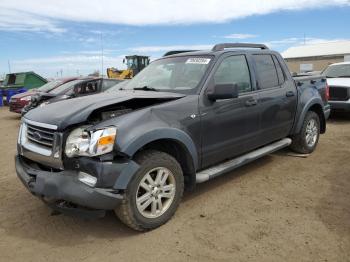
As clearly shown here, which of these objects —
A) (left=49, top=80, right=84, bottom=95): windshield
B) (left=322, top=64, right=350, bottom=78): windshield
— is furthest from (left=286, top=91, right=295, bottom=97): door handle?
(left=49, top=80, right=84, bottom=95): windshield

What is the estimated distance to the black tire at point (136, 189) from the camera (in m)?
3.49

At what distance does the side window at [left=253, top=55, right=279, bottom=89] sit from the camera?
5.30m

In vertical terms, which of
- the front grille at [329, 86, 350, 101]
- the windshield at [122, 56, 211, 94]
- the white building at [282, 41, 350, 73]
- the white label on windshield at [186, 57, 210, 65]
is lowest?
the front grille at [329, 86, 350, 101]

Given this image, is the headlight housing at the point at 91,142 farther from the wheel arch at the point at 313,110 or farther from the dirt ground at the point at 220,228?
the wheel arch at the point at 313,110

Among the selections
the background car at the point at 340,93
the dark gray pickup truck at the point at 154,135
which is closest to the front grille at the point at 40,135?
the dark gray pickup truck at the point at 154,135

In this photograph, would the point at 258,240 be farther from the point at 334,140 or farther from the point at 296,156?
the point at 334,140

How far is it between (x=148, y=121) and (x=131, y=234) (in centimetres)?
115

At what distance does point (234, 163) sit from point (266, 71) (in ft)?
5.33

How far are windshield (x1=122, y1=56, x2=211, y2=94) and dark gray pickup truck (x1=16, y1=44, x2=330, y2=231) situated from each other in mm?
17

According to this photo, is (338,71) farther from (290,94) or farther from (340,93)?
(290,94)

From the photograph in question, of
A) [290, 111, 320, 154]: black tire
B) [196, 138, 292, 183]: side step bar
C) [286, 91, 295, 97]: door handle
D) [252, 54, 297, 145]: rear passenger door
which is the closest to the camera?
[196, 138, 292, 183]: side step bar

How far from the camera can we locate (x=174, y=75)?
474cm

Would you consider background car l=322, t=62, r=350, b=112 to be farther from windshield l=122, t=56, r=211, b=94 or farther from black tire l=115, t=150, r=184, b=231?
black tire l=115, t=150, r=184, b=231

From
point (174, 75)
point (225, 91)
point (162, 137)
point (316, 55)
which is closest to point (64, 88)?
point (174, 75)
